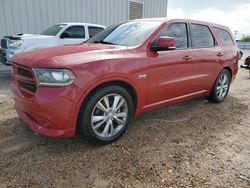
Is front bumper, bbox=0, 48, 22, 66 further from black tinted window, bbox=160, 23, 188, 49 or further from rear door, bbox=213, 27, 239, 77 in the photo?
rear door, bbox=213, 27, 239, 77

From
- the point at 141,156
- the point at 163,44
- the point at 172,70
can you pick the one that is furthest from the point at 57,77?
the point at 172,70

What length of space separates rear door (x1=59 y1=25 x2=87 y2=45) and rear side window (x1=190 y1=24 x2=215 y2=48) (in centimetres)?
484

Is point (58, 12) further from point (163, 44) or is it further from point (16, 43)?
point (163, 44)

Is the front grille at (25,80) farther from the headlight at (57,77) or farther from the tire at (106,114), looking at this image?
the tire at (106,114)

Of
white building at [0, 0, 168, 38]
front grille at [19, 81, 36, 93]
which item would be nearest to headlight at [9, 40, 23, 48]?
white building at [0, 0, 168, 38]

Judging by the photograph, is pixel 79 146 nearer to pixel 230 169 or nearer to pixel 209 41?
pixel 230 169

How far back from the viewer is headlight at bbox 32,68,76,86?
255 centimetres

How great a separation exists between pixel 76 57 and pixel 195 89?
2430mm

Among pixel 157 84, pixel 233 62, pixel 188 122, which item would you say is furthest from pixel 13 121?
pixel 233 62

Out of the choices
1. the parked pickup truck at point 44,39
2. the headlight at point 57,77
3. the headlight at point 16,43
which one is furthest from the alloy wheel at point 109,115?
the headlight at point 16,43

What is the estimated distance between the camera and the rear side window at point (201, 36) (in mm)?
4191

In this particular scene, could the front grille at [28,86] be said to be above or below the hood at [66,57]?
below

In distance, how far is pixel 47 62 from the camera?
2609 mm

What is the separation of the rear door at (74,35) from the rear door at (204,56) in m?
4.87
